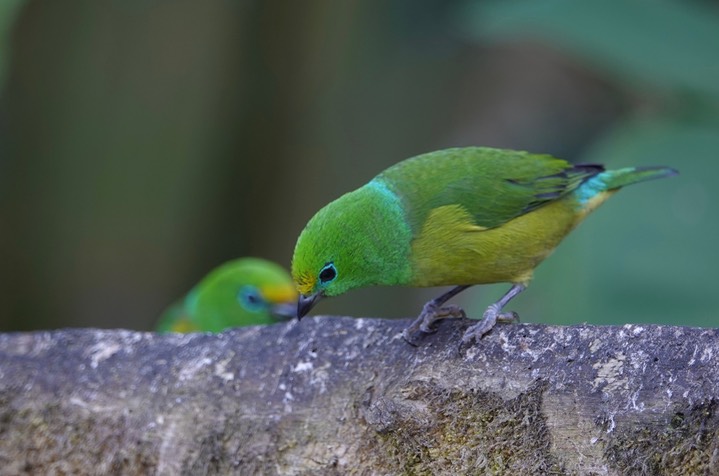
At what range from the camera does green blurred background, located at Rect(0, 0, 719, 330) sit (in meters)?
5.68

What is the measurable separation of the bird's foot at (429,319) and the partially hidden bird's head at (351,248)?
16 cm

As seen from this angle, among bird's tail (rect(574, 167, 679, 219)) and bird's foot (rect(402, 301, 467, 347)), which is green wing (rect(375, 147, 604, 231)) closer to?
bird's tail (rect(574, 167, 679, 219))

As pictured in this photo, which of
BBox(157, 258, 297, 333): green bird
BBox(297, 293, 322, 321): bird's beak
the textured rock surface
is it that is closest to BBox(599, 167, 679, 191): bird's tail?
the textured rock surface

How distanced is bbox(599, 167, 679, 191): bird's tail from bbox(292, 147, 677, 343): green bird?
6.2 inches

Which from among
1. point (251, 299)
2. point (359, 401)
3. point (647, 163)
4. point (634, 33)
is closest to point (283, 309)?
point (251, 299)

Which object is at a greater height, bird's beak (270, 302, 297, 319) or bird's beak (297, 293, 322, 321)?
bird's beak (297, 293, 322, 321)

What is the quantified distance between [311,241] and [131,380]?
0.94m

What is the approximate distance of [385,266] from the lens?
3.34 m

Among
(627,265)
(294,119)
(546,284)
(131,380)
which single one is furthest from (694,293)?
(294,119)

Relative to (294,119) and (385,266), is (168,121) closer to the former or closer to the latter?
(294,119)

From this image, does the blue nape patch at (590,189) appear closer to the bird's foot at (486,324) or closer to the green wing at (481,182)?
the green wing at (481,182)

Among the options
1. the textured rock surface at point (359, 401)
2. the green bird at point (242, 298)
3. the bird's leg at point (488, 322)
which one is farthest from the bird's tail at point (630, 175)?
the green bird at point (242, 298)

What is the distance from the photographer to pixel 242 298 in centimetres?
500

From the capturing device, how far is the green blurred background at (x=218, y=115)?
568 centimetres
